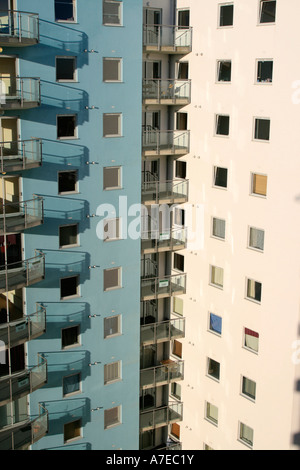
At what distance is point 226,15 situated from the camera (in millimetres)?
23016

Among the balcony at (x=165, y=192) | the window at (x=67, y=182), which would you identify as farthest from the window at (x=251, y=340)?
the window at (x=67, y=182)

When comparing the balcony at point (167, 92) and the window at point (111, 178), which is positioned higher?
the balcony at point (167, 92)

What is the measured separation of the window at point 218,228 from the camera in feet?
79.9

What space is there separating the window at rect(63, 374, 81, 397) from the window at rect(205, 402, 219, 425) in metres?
4.92

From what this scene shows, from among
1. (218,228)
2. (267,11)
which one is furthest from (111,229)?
(267,11)

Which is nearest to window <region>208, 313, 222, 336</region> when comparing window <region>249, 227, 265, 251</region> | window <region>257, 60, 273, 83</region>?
window <region>249, 227, 265, 251</region>

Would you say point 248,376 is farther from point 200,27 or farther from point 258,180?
point 200,27

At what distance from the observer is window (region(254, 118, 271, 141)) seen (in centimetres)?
2212

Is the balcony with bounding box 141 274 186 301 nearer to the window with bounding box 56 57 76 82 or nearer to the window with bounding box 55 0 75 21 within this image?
the window with bounding box 56 57 76 82

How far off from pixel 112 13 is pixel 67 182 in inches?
207

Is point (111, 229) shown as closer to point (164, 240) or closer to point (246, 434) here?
point (164, 240)

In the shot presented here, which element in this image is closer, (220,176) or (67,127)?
(67,127)

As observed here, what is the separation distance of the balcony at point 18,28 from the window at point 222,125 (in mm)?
6729

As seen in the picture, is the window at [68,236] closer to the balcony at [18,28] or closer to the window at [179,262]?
the window at [179,262]
